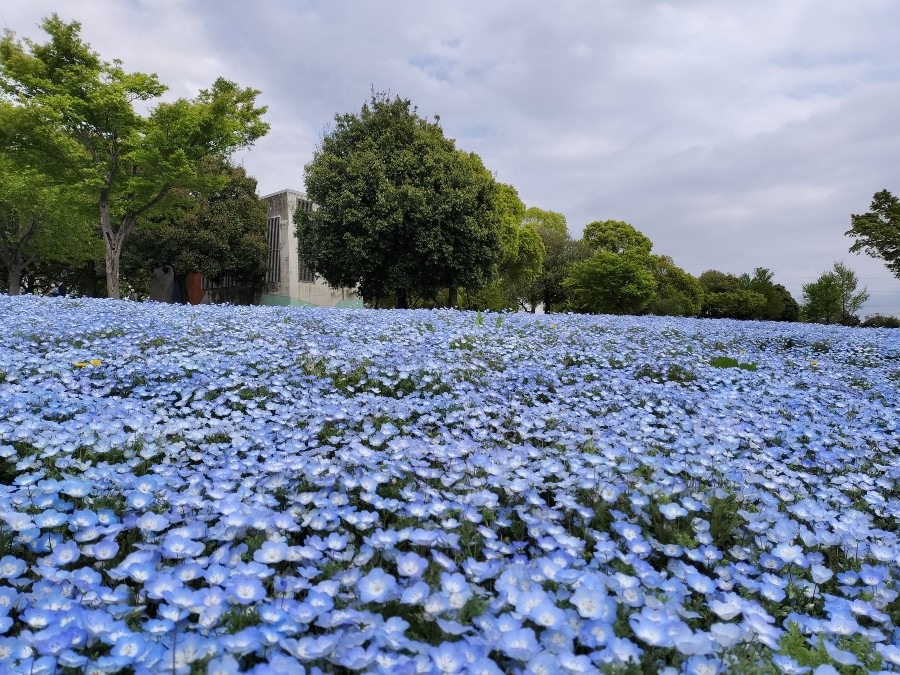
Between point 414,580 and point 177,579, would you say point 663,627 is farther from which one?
point 177,579

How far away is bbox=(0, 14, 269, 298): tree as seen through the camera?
774 inches

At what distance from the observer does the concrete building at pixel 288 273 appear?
36.4m

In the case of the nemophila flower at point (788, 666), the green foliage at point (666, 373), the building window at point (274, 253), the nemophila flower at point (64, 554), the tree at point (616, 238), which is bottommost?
the nemophila flower at point (788, 666)

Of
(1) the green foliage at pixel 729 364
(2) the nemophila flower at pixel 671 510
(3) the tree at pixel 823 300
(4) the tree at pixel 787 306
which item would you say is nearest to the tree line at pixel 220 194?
(1) the green foliage at pixel 729 364

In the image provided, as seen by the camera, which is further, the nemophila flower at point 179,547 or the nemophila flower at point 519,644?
the nemophila flower at point 179,547

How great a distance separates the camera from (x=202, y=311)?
29.6ft

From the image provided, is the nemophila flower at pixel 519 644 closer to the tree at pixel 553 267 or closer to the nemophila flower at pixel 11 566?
the nemophila flower at pixel 11 566

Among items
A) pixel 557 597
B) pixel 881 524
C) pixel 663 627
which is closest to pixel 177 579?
pixel 557 597

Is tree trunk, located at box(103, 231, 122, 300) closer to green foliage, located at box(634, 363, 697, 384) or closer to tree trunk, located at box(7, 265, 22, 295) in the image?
tree trunk, located at box(7, 265, 22, 295)

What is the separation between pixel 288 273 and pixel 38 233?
13.6m

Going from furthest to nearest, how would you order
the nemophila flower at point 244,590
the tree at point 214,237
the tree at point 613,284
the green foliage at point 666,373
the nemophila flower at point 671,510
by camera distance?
1. the tree at point 613,284
2. the tree at point 214,237
3. the green foliage at point 666,373
4. the nemophila flower at point 671,510
5. the nemophila flower at point 244,590

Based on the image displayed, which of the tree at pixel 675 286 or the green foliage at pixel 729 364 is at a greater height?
the tree at pixel 675 286

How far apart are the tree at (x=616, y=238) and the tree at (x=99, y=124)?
35.8 m

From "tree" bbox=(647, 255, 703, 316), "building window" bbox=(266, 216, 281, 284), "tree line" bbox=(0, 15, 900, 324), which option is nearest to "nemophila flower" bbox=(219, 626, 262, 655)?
"tree line" bbox=(0, 15, 900, 324)
